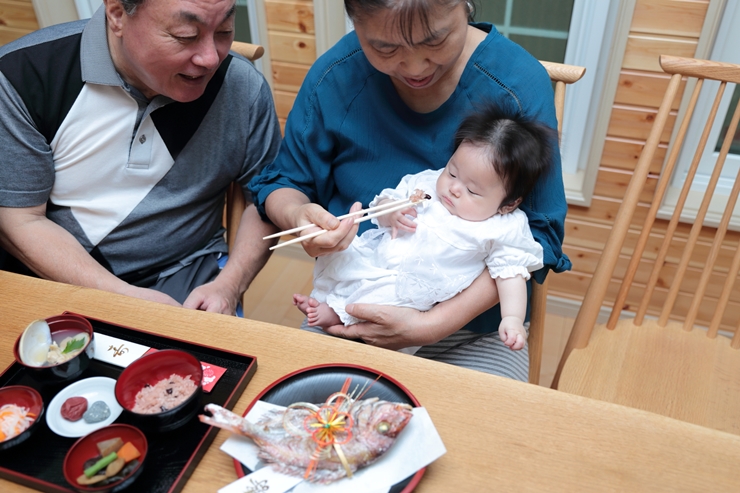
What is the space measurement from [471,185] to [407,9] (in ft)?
1.21

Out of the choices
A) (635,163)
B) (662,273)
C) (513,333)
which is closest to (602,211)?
(635,163)

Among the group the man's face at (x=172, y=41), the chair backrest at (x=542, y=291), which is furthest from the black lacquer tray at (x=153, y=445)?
the chair backrest at (x=542, y=291)

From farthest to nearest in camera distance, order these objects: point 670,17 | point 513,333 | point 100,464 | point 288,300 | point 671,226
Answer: point 288,300
point 670,17
point 671,226
point 513,333
point 100,464

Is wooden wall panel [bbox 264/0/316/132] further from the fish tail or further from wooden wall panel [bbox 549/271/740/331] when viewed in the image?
the fish tail

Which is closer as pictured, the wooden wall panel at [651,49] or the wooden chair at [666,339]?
the wooden chair at [666,339]

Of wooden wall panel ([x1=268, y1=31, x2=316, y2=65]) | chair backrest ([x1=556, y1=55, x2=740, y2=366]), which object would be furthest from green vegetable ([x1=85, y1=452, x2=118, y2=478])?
wooden wall panel ([x1=268, y1=31, x2=316, y2=65])

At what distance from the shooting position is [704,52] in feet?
5.76

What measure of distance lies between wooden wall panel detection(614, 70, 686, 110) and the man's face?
1369mm

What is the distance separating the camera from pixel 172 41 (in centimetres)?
114

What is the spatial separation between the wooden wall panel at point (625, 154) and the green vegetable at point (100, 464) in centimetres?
188

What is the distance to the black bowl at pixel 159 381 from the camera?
0.80m

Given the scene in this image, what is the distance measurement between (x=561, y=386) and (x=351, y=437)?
0.74m

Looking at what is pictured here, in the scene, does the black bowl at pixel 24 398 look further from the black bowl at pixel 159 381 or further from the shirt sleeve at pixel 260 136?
the shirt sleeve at pixel 260 136

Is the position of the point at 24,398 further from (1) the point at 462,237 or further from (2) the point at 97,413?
(1) the point at 462,237
